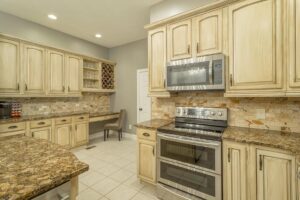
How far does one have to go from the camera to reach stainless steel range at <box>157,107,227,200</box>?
5.57ft

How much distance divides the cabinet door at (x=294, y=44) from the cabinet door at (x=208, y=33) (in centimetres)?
68

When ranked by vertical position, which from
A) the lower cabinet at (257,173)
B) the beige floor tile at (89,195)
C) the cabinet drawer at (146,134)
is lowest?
the beige floor tile at (89,195)

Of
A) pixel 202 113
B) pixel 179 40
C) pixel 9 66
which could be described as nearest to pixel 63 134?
pixel 9 66

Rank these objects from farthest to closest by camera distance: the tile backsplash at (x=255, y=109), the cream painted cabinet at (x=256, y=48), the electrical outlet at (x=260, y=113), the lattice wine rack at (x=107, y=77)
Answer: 1. the lattice wine rack at (x=107, y=77)
2. the electrical outlet at (x=260, y=113)
3. the tile backsplash at (x=255, y=109)
4. the cream painted cabinet at (x=256, y=48)

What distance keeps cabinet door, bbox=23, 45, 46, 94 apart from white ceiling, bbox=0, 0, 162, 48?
72 centimetres

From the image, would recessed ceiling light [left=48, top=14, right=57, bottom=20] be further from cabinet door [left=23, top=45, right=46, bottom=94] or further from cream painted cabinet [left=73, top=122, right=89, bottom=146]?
cream painted cabinet [left=73, top=122, right=89, bottom=146]

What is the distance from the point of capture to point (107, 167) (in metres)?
3.00

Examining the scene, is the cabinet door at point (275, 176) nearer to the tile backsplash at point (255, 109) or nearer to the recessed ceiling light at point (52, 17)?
the tile backsplash at point (255, 109)

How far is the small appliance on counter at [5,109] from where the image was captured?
2912 millimetres

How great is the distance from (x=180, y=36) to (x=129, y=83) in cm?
282

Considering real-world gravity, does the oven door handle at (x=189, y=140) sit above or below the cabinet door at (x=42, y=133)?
above

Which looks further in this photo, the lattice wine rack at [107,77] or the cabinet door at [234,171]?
the lattice wine rack at [107,77]

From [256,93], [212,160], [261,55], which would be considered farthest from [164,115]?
[261,55]

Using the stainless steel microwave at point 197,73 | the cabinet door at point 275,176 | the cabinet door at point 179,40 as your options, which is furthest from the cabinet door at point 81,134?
the cabinet door at point 275,176
